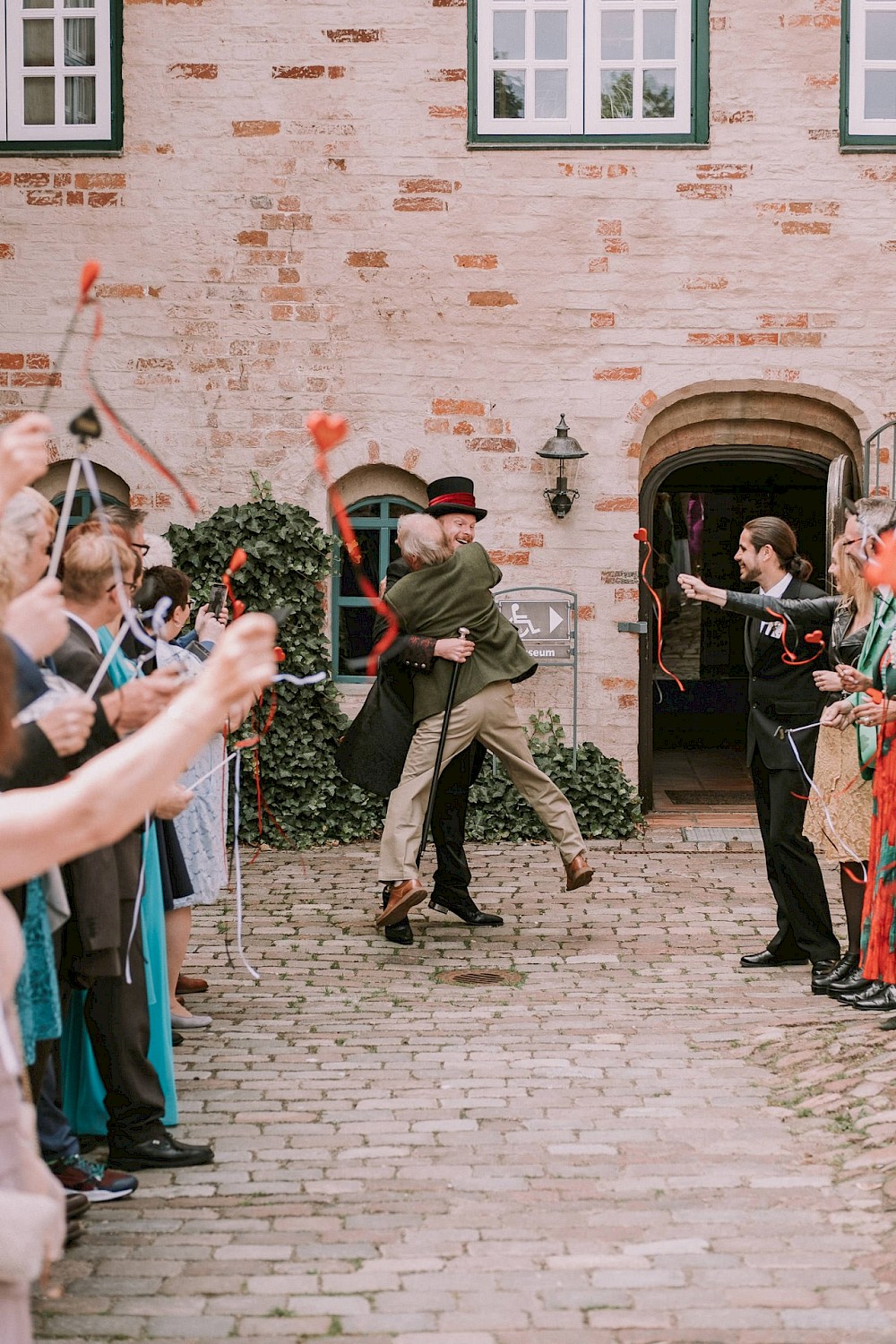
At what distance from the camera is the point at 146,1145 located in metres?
4.69

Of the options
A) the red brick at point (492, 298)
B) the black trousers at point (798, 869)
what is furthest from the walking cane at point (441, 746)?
the red brick at point (492, 298)

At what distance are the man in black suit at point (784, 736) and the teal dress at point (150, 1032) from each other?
10.1ft

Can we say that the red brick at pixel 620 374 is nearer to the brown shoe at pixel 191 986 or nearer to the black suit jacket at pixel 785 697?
the black suit jacket at pixel 785 697

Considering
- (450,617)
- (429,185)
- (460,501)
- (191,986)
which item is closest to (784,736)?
(450,617)

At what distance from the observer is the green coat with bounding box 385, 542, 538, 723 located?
305 inches

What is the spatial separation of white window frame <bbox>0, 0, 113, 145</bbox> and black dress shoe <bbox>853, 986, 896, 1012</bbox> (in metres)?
7.61

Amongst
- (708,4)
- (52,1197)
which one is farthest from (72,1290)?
(708,4)

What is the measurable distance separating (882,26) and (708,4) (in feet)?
3.89

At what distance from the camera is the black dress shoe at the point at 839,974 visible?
6.58 metres

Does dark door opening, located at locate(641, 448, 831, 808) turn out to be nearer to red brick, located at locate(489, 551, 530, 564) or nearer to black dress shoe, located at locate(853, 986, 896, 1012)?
red brick, located at locate(489, 551, 530, 564)

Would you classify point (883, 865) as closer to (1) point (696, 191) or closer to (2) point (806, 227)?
(2) point (806, 227)

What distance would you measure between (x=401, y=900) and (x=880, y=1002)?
2.24 metres

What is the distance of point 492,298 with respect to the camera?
1059 centimetres

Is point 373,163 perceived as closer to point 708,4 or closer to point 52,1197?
point 708,4
